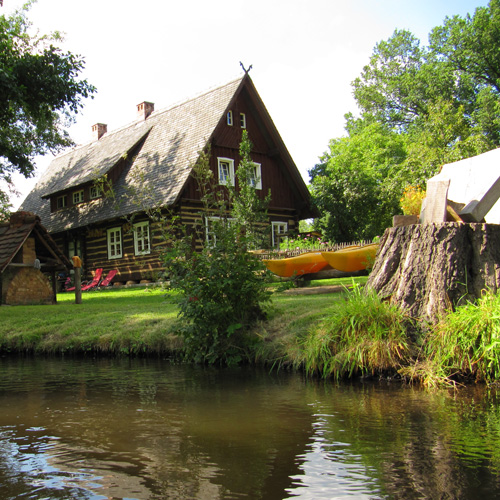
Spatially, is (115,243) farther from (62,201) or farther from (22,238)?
(22,238)

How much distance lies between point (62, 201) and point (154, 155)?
6.70 m

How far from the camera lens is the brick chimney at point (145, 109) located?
28641mm

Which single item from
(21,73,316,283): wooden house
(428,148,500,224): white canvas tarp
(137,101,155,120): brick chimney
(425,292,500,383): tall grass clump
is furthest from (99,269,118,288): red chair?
(425,292,500,383): tall grass clump

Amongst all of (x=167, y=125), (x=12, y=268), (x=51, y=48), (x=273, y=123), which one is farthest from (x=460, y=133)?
(x=12, y=268)

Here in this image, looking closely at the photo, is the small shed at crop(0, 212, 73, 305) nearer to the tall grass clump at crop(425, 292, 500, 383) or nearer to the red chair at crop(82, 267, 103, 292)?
the red chair at crop(82, 267, 103, 292)

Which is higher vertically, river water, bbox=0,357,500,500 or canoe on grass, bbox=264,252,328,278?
canoe on grass, bbox=264,252,328,278

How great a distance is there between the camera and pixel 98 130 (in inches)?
1272

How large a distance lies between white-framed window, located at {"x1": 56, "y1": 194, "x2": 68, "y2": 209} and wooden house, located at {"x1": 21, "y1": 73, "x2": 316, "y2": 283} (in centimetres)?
5

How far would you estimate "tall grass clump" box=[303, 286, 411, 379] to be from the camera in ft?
18.9

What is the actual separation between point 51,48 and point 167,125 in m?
8.92

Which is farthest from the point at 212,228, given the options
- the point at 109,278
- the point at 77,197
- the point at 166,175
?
the point at 77,197

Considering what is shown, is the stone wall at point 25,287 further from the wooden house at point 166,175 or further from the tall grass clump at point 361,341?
the tall grass clump at point 361,341

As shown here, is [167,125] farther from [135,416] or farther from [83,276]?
[135,416]

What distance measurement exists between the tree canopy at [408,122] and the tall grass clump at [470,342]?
20.9 metres
